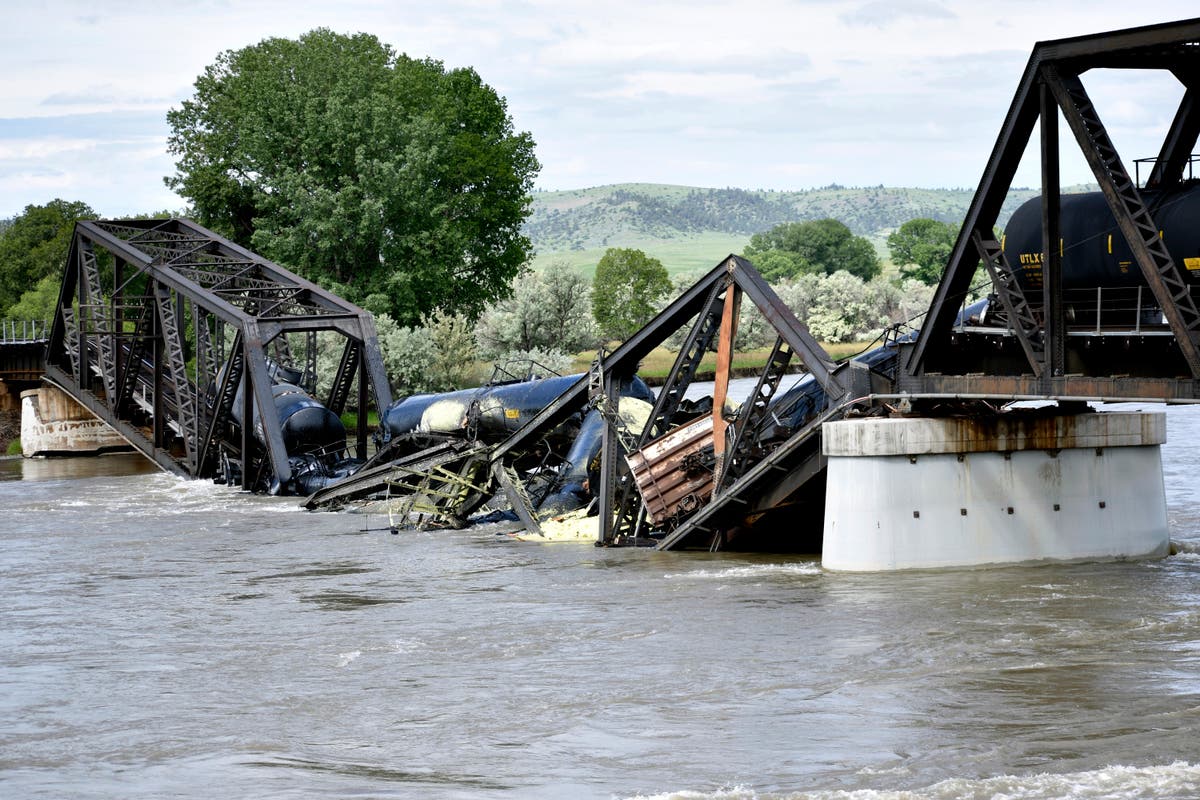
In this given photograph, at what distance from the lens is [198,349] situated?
51656 millimetres

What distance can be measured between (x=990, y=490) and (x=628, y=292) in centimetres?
10626

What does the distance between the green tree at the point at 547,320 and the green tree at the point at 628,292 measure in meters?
37.8

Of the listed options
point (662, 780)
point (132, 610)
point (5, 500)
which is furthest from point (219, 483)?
point (662, 780)

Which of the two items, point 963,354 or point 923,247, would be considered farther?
point 923,247

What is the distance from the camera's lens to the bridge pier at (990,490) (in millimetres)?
25047

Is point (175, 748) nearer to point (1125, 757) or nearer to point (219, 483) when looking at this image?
point (1125, 757)

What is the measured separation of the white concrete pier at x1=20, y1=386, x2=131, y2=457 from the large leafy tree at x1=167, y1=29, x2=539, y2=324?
38.9 ft

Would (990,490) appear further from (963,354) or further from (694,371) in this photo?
(694,371)

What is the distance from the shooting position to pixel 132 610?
26.0m

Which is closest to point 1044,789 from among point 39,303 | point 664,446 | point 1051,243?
point 1051,243

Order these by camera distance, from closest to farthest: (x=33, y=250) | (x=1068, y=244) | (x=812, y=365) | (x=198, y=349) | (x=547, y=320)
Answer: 1. (x=1068, y=244)
2. (x=812, y=365)
3. (x=198, y=349)
4. (x=547, y=320)
5. (x=33, y=250)

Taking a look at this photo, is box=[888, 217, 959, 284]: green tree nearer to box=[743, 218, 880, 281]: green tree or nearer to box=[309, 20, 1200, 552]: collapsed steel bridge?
box=[743, 218, 880, 281]: green tree

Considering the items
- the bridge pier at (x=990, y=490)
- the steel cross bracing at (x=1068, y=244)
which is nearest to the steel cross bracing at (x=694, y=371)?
the bridge pier at (x=990, y=490)

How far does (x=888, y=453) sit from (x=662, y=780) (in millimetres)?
11102
